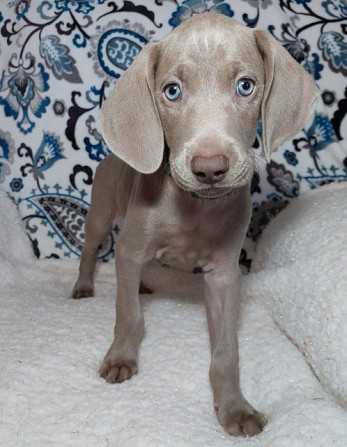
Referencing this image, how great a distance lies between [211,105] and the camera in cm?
181

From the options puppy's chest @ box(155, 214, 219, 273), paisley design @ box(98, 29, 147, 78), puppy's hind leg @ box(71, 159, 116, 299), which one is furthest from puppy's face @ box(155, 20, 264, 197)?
paisley design @ box(98, 29, 147, 78)

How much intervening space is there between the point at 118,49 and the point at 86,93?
0.79 feet

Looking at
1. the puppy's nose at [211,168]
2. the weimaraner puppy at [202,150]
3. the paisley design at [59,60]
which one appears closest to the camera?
the puppy's nose at [211,168]

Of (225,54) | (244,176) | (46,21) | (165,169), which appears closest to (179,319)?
(165,169)

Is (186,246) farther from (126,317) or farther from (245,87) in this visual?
(245,87)

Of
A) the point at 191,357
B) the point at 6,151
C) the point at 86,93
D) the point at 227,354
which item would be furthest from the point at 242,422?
the point at 6,151

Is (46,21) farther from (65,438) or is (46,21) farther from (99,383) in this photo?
(65,438)

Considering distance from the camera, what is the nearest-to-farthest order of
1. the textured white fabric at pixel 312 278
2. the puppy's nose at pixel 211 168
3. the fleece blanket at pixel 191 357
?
the puppy's nose at pixel 211 168 → the fleece blanket at pixel 191 357 → the textured white fabric at pixel 312 278

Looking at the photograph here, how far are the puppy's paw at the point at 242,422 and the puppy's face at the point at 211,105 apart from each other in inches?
25.5

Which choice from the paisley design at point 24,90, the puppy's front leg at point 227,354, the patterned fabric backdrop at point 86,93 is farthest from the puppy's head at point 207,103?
the paisley design at point 24,90

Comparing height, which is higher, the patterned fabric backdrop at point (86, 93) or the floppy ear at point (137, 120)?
the floppy ear at point (137, 120)

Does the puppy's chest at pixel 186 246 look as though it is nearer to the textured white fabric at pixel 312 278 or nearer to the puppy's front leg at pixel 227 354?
the puppy's front leg at pixel 227 354

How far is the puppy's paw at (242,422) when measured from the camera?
6.50 ft

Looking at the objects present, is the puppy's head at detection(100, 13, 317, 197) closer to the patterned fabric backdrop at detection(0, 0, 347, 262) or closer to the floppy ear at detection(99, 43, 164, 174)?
the floppy ear at detection(99, 43, 164, 174)
